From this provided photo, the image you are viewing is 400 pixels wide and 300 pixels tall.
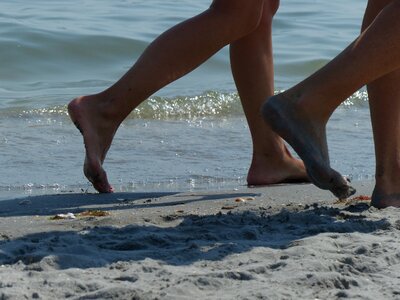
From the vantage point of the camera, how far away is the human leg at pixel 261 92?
421 cm

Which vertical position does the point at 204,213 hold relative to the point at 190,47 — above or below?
below

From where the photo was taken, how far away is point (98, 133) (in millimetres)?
3926

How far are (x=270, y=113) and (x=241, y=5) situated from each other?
796mm

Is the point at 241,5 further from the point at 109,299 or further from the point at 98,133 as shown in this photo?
the point at 109,299

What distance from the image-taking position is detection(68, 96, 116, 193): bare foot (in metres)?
3.89

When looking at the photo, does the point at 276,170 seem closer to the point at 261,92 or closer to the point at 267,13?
the point at 261,92

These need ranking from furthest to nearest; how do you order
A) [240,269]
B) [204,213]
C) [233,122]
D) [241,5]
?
[233,122], [241,5], [204,213], [240,269]

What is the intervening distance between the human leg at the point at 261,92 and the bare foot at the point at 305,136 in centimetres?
101

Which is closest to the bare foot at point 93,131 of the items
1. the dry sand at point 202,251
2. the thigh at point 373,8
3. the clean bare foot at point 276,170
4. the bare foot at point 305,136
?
the dry sand at point 202,251

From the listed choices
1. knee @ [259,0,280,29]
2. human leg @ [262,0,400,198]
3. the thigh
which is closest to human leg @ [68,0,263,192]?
knee @ [259,0,280,29]

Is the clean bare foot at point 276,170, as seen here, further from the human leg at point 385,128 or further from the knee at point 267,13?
the human leg at point 385,128

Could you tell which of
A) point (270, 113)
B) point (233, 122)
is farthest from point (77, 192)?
point (233, 122)

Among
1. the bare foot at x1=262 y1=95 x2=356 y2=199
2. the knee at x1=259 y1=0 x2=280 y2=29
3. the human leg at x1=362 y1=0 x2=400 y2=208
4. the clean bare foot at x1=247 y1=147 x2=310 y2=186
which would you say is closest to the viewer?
the bare foot at x1=262 y1=95 x2=356 y2=199

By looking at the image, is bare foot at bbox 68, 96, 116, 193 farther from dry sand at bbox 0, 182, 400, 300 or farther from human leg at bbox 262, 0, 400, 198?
human leg at bbox 262, 0, 400, 198
